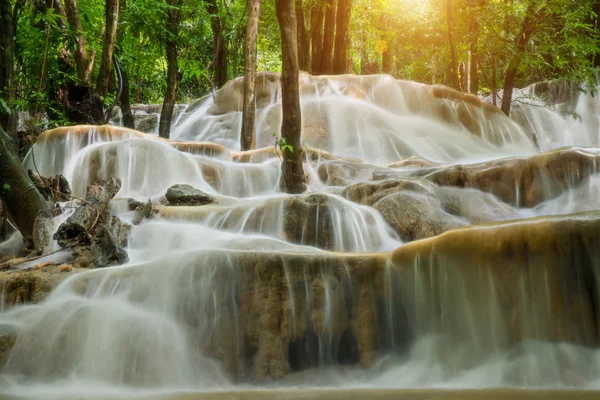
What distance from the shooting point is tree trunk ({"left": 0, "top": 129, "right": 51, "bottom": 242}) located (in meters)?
5.81

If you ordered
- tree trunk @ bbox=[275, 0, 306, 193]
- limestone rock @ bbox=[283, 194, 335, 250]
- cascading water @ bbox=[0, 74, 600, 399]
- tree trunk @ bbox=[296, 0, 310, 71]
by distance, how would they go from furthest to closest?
tree trunk @ bbox=[296, 0, 310, 71] < tree trunk @ bbox=[275, 0, 306, 193] < limestone rock @ bbox=[283, 194, 335, 250] < cascading water @ bbox=[0, 74, 600, 399]

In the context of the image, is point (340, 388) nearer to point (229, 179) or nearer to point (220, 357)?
point (220, 357)

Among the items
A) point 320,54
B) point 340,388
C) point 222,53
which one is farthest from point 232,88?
point 340,388

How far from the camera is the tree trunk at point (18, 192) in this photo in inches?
229

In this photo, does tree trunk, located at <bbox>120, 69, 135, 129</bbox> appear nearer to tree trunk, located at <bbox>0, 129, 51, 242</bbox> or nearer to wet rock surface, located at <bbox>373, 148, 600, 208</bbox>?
tree trunk, located at <bbox>0, 129, 51, 242</bbox>

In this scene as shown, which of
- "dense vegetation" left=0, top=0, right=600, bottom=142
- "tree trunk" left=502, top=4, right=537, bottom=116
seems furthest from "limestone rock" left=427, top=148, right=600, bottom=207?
"tree trunk" left=502, top=4, right=537, bottom=116

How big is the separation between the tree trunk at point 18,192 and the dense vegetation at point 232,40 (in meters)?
0.58

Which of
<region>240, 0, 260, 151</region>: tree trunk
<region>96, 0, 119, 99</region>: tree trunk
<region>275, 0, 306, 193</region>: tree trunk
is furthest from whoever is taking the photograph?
<region>240, 0, 260, 151</region>: tree trunk

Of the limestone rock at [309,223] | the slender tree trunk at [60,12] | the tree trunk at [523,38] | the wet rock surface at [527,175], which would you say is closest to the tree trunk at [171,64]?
the slender tree trunk at [60,12]

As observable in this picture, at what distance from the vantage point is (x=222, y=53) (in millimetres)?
18406

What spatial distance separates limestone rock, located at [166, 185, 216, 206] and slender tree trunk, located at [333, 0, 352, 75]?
30.9 ft

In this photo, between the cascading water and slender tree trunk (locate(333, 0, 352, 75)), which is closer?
the cascading water

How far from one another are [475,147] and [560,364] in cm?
881

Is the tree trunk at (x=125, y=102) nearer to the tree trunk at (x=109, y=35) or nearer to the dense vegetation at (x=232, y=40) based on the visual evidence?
the dense vegetation at (x=232, y=40)
